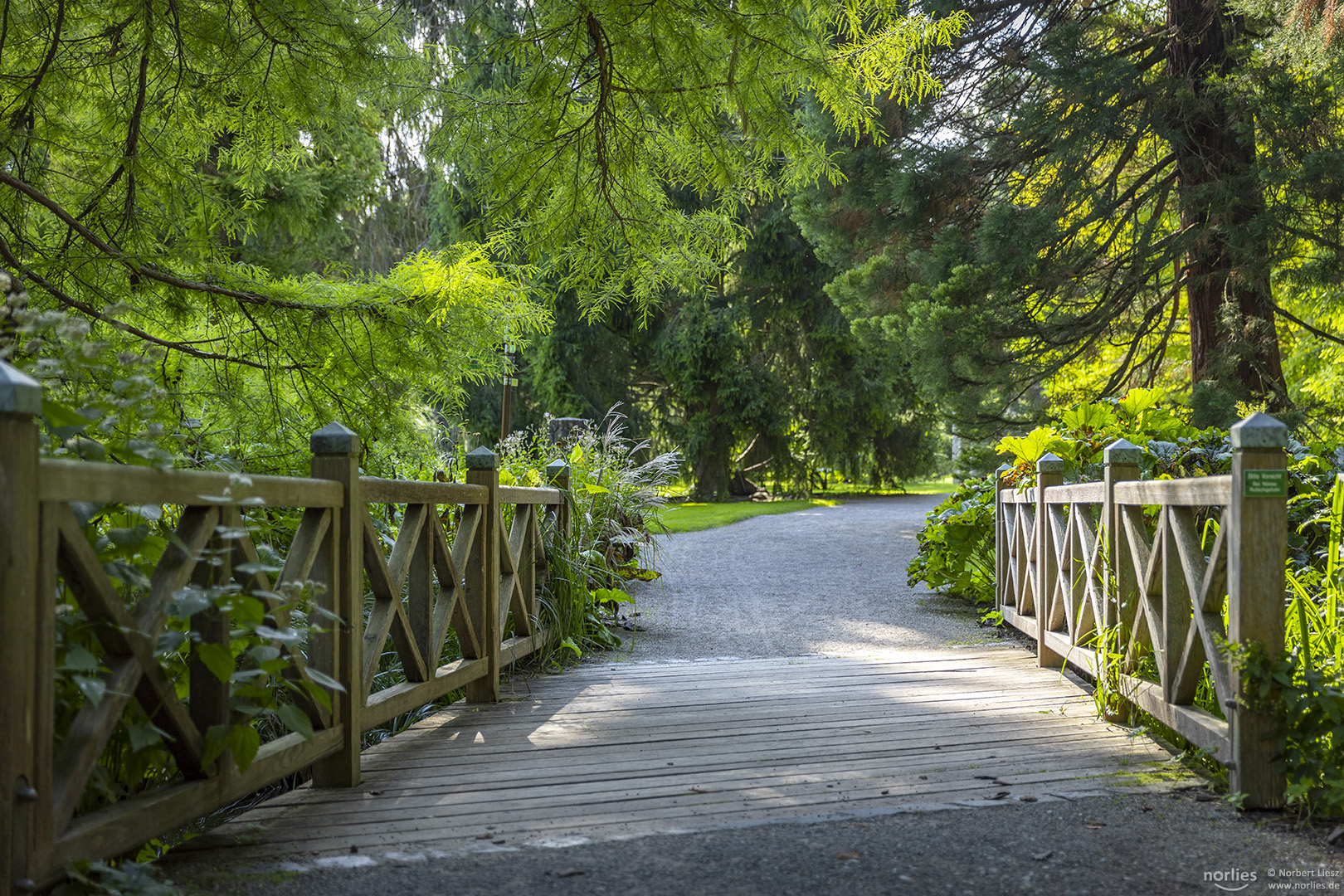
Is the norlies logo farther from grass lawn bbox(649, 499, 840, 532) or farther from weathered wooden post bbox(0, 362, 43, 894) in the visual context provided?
grass lawn bbox(649, 499, 840, 532)

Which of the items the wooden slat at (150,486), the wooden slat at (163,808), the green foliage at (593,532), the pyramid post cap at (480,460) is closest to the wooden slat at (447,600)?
the pyramid post cap at (480,460)

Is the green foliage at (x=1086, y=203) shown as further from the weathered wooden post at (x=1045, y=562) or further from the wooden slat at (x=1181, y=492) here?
the wooden slat at (x=1181, y=492)

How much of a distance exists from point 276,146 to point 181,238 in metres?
0.67

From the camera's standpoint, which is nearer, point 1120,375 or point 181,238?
point 181,238

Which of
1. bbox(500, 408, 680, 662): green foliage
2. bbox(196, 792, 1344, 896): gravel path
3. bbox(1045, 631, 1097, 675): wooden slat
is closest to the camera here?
bbox(196, 792, 1344, 896): gravel path

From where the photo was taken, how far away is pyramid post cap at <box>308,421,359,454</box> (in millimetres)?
2695

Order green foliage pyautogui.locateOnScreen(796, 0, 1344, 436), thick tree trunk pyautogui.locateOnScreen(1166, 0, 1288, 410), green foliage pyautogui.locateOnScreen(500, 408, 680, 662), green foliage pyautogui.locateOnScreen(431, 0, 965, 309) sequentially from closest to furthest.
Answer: green foliage pyautogui.locateOnScreen(431, 0, 965, 309) < green foliage pyautogui.locateOnScreen(500, 408, 680, 662) < green foliage pyautogui.locateOnScreen(796, 0, 1344, 436) < thick tree trunk pyautogui.locateOnScreen(1166, 0, 1288, 410)

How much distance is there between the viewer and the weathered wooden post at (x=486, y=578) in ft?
12.9

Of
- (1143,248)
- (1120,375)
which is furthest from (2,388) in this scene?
(1120,375)

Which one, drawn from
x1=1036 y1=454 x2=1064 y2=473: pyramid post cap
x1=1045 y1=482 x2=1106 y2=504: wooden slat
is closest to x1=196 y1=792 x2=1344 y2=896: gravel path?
x1=1045 y1=482 x2=1106 y2=504: wooden slat

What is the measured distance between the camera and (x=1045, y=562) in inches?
181

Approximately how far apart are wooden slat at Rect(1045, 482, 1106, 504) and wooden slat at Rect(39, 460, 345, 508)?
3.02 metres

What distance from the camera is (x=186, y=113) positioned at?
4488mm

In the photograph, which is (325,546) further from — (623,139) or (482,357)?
(623,139)
